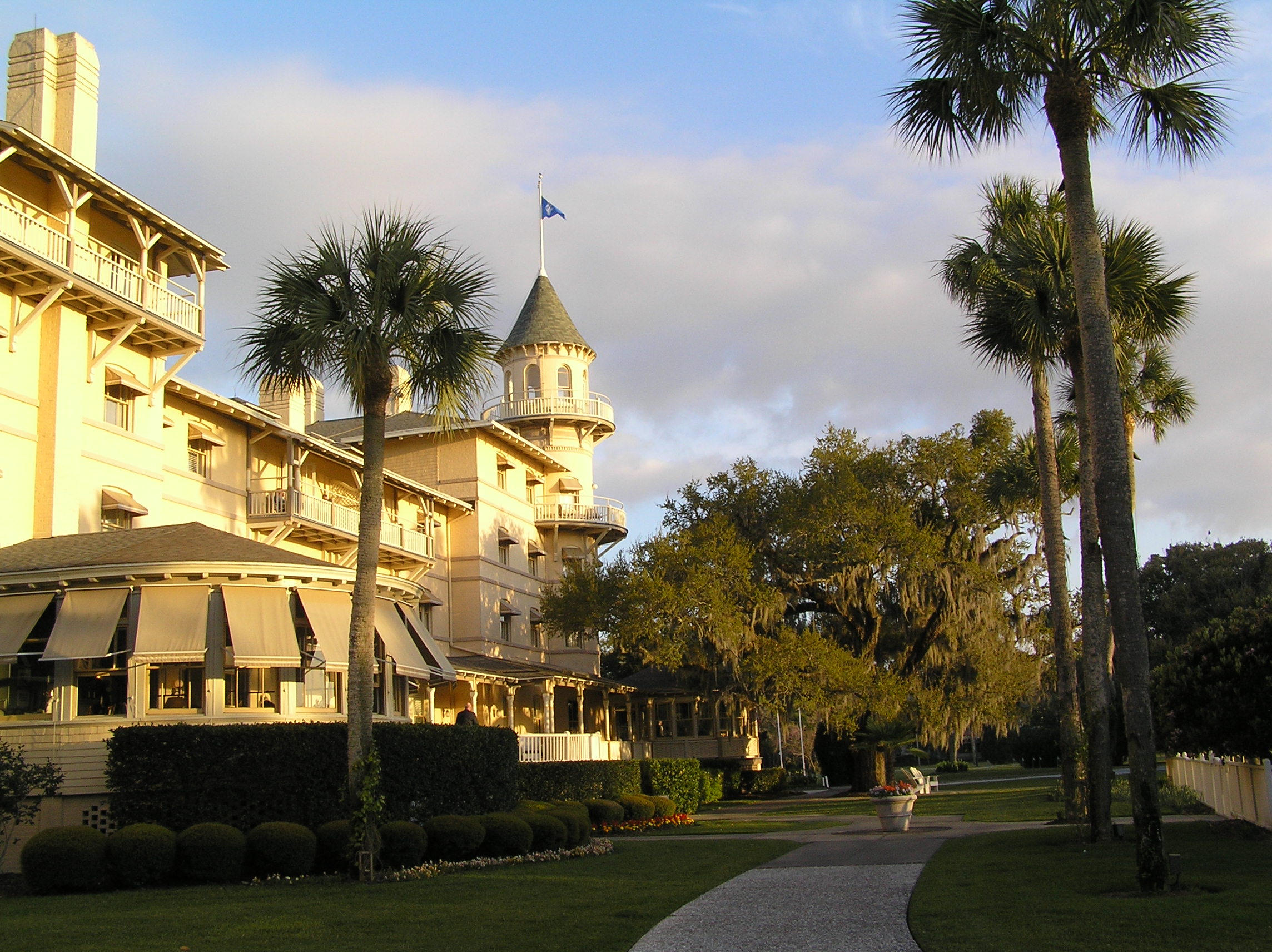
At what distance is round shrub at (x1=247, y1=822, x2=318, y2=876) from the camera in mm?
17406

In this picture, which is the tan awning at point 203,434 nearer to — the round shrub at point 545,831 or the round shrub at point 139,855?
the round shrub at point 545,831

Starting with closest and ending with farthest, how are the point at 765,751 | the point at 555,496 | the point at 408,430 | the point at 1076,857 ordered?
the point at 1076,857
the point at 408,430
the point at 555,496
the point at 765,751

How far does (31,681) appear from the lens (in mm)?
20781

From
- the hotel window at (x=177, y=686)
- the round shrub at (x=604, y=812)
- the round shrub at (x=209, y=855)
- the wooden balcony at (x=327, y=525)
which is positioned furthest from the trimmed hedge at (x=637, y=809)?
the round shrub at (x=209, y=855)

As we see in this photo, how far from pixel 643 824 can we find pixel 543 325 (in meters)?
29.7

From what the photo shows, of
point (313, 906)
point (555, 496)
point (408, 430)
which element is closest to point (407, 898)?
point (313, 906)

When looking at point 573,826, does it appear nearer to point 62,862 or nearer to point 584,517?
point 62,862

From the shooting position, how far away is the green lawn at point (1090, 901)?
1003 cm

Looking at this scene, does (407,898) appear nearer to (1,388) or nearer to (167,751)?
(167,751)

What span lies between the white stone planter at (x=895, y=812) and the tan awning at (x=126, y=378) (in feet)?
58.1

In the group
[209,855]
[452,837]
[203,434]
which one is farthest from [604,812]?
[203,434]

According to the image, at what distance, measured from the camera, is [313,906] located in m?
14.2

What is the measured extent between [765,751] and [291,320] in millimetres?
67583

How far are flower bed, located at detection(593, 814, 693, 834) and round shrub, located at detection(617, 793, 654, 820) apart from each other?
0.11m
